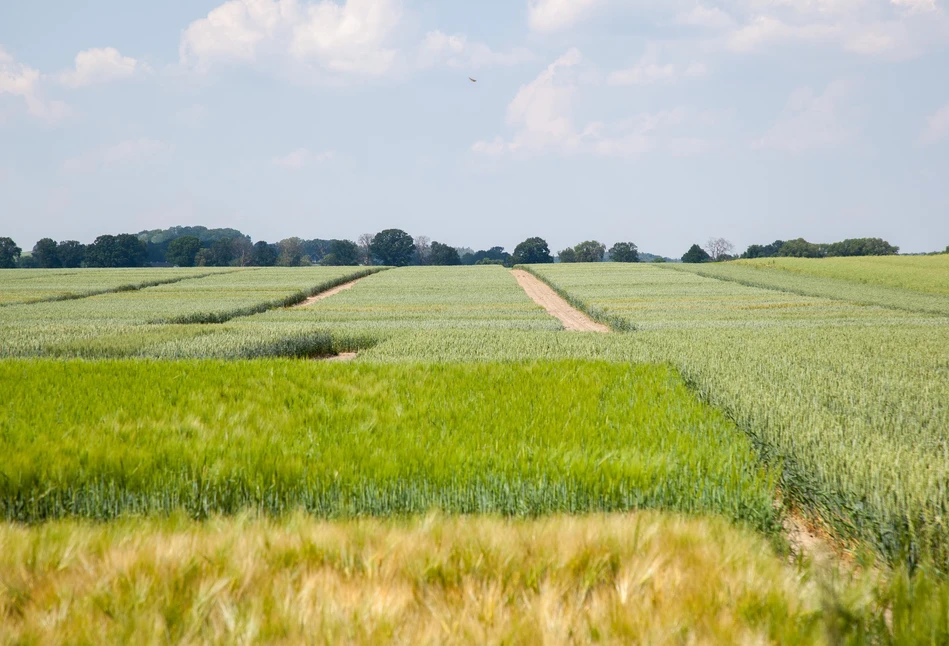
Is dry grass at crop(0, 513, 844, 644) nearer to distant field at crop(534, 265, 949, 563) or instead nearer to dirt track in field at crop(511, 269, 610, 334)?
distant field at crop(534, 265, 949, 563)

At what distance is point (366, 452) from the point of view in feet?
16.3

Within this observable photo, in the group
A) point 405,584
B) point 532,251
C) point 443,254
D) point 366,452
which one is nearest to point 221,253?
point 443,254

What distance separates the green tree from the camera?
3880 inches

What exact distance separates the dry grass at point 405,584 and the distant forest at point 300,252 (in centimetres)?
10819

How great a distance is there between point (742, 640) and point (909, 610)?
918 millimetres

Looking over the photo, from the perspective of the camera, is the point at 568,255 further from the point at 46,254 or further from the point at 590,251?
the point at 46,254

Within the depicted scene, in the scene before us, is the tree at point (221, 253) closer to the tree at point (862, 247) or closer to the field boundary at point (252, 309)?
the field boundary at point (252, 309)

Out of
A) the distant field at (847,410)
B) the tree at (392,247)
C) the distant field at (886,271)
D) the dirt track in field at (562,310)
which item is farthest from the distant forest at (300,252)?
the distant field at (847,410)

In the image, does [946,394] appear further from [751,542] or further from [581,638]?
[581,638]

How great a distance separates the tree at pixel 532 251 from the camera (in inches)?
4621

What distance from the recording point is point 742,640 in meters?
2.31

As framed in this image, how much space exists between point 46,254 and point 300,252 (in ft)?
139

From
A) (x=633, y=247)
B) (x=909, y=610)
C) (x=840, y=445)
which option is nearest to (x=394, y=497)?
(x=909, y=610)

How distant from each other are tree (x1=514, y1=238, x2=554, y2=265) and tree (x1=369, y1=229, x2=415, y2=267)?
70.7ft
